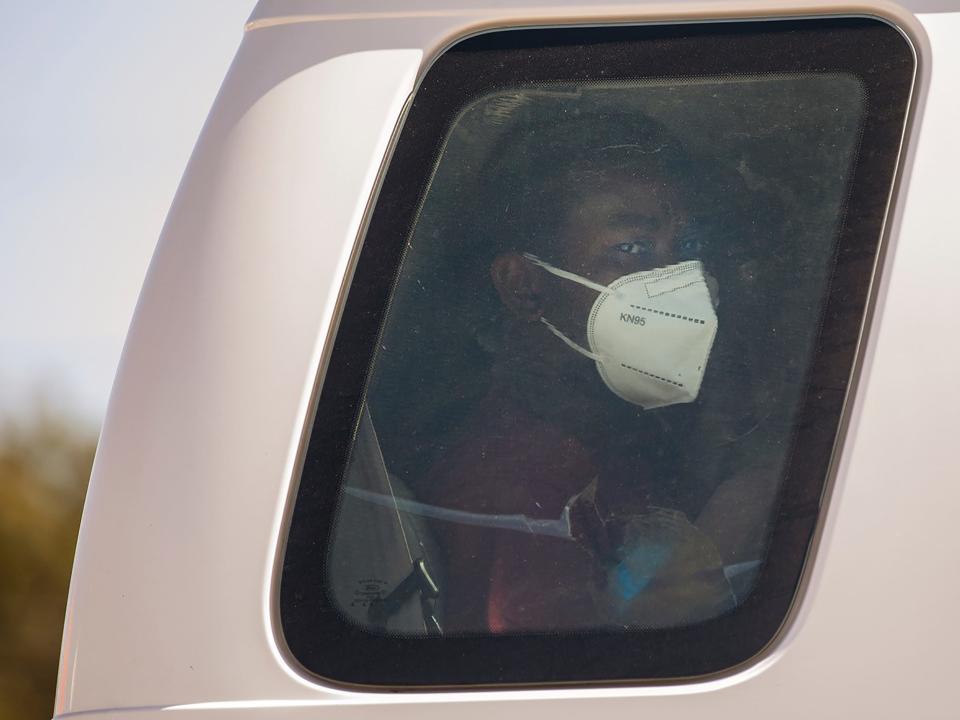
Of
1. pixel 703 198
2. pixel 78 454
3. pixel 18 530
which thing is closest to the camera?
pixel 703 198

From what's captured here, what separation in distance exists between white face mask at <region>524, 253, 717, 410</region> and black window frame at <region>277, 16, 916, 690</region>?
153mm

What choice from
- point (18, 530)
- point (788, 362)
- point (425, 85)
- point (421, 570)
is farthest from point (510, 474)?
point (18, 530)

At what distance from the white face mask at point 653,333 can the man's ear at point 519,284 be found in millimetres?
24

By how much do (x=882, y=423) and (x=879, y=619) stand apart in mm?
237

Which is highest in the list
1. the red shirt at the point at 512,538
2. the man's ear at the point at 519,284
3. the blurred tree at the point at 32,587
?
the man's ear at the point at 519,284

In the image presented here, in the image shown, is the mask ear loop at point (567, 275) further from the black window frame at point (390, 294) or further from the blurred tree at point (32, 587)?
the blurred tree at point (32, 587)

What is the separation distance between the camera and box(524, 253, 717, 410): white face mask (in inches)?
53.2

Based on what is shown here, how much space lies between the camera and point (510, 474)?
53.2 inches

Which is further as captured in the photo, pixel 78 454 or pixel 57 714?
pixel 78 454

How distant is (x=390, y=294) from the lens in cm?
137

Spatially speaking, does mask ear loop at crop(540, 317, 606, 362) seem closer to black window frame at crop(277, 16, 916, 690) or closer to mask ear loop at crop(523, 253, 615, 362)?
mask ear loop at crop(523, 253, 615, 362)

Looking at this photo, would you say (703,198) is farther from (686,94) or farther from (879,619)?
(879,619)

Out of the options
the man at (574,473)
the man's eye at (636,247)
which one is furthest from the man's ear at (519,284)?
the man's eye at (636,247)

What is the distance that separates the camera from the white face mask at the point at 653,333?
4.44 feet
